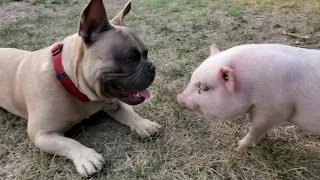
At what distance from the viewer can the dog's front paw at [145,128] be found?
Result: 2.74m

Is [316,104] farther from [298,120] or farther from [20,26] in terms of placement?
[20,26]

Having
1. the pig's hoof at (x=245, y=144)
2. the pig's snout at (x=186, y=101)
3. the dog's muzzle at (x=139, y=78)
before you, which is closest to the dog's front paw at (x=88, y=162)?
the dog's muzzle at (x=139, y=78)

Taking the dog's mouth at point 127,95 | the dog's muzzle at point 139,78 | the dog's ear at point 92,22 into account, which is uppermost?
the dog's ear at point 92,22

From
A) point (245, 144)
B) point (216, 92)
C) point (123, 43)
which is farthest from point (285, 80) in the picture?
point (123, 43)

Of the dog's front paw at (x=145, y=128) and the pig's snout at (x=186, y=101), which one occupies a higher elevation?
the pig's snout at (x=186, y=101)

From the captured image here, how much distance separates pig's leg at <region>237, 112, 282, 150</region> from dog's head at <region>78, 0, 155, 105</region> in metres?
0.74

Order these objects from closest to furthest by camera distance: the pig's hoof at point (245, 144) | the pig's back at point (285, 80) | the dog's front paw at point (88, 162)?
the pig's back at point (285, 80) < the dog's front paw at point (88, 162) < the pig's hoof at point (245, 144)

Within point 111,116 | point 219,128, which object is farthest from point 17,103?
point 219,128

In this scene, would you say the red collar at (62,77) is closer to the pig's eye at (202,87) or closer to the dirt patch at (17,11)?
the pig's eye at (202,87)

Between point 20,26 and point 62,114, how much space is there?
2.72m

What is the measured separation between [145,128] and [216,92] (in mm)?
685

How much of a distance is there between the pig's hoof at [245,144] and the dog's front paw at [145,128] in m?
0.61

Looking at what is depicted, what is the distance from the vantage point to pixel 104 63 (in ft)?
7.70

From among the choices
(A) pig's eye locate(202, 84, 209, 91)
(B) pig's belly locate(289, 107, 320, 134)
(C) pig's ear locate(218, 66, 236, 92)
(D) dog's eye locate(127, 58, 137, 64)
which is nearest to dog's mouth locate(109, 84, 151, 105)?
(D) dog's eye locate(127, 58, 137, 64)
